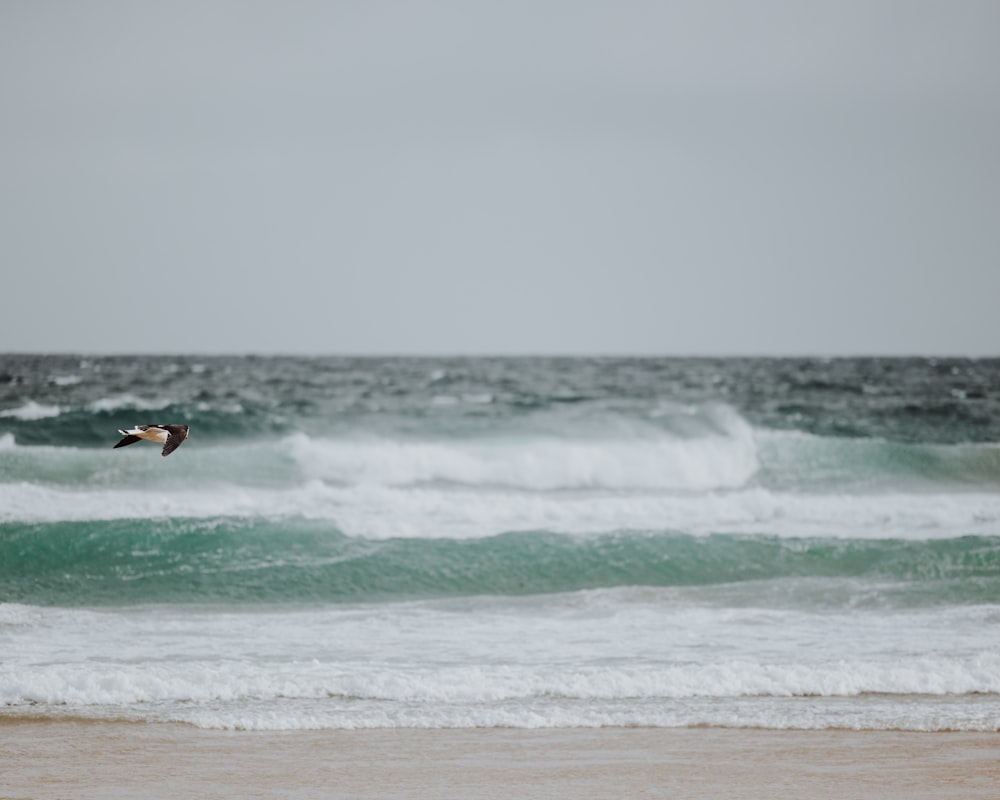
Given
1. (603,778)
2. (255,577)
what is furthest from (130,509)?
(603,778)

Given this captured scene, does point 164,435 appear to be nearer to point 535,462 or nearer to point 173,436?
point 173,436

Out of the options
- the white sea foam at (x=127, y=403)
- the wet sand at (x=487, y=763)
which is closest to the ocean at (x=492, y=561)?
the white sea foam at (x=127, y=403)

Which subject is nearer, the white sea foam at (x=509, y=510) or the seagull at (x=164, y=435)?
the seagull at (x=164, y=435)

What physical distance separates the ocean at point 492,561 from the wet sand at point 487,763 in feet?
0.94

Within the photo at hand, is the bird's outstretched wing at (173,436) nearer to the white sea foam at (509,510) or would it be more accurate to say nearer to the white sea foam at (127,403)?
the white sea foam at (509,510)

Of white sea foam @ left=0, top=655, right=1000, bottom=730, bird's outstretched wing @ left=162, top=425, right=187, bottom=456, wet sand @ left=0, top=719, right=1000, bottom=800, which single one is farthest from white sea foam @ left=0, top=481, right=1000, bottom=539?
bird's outstretched wing @ left=162, top=425, right=187, bottom=456

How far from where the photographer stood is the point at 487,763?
267 inches

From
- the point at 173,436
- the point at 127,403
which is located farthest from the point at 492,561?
the point at 127,403

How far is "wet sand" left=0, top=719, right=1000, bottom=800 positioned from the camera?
20.9ft

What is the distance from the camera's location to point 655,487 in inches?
750

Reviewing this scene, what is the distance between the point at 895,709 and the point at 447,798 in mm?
3944

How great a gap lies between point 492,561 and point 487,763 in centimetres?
686

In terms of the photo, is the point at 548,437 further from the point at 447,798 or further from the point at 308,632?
the point at 447,798

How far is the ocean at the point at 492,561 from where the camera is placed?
8.21 m
